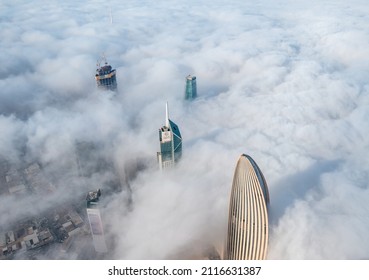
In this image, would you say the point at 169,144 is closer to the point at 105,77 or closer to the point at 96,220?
the point at 96,220

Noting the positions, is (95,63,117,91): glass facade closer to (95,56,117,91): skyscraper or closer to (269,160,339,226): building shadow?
(95,56,117,91): skyscraper

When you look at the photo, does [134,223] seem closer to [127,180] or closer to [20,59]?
[127,180]

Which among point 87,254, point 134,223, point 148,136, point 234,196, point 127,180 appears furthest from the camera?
Result: point 148,136

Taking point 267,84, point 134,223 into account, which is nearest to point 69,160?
point 134,223

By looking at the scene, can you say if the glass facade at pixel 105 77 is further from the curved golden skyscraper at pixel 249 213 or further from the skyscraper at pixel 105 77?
the curved golden skyscraper at pixel 249 213

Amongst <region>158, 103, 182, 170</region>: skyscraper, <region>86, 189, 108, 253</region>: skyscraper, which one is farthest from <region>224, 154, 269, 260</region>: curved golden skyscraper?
<region>158, 103, 182, 170</region>: skyscraper

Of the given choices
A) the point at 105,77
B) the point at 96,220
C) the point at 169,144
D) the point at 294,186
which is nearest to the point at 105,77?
the point at 105,77

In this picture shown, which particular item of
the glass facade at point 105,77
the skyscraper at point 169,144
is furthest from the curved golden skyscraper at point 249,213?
the glass facade at point 105,77

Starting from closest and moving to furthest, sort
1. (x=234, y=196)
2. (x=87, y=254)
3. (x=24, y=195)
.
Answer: (x=234, y=196)
(x=87, y=254)
(x=24, y=195)
